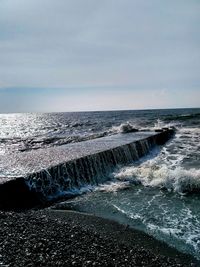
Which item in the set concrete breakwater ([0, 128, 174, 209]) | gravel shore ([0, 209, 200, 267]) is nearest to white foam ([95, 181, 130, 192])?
concrete breakwater ([0, 128, 174, 209])

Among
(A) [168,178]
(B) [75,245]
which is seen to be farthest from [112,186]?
(B) [75,245]

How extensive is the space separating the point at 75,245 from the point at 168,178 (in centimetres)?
818

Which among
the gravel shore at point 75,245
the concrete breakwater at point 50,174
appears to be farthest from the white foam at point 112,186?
the gravel shore at point 75,245

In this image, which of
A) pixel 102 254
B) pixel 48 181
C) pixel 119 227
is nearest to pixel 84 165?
pixel 48 181

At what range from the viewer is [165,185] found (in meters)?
14.1

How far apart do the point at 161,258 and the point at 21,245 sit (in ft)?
10.2

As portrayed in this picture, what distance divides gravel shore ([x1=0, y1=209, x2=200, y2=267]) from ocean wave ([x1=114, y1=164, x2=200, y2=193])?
5.32 m

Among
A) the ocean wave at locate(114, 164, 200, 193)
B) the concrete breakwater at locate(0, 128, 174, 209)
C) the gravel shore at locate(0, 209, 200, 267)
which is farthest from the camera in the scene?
the ocean wave at locate(114, 164, 200, 193)

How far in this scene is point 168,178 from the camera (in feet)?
47.0

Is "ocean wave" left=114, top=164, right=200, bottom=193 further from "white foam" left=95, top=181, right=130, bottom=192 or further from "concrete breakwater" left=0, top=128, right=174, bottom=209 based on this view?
"concrete breakwater" left=0, top=128, right=174, bottom=209

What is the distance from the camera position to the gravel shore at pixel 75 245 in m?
6.32

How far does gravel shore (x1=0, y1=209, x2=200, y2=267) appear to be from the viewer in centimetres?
632

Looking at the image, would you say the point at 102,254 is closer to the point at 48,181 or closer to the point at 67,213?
the point at 67,213

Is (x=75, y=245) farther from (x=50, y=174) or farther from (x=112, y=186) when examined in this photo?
(x=112, y=186)
